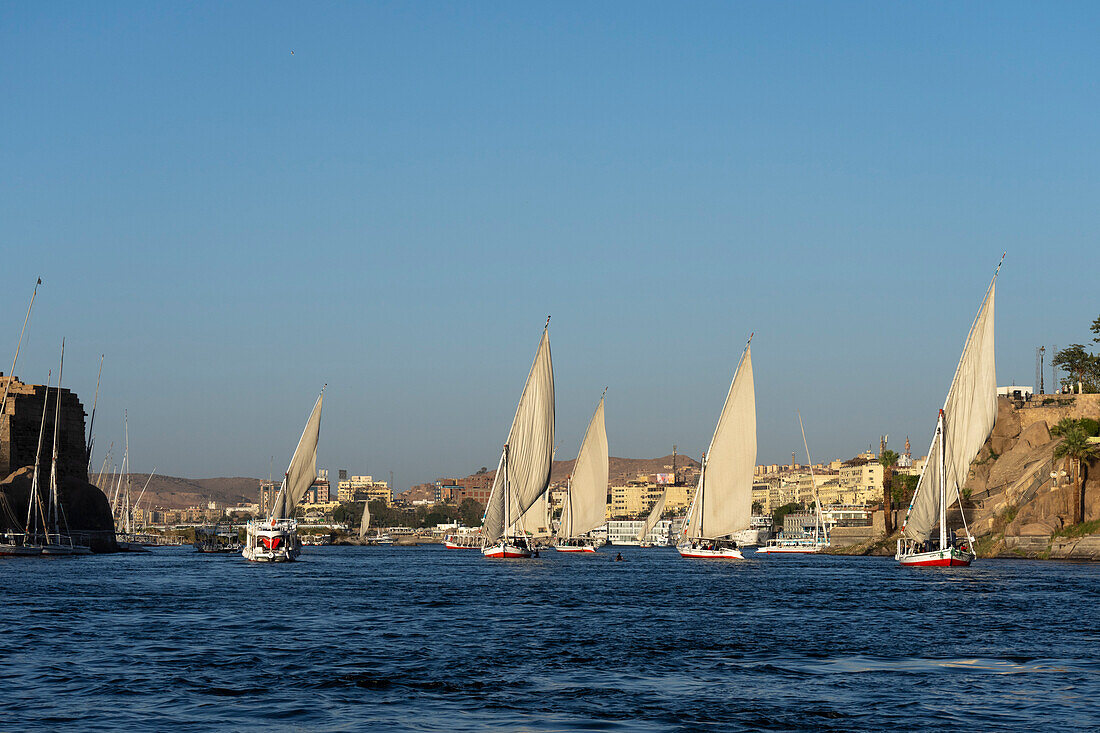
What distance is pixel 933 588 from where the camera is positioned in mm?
65062

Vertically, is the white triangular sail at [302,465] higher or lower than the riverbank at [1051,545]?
higher

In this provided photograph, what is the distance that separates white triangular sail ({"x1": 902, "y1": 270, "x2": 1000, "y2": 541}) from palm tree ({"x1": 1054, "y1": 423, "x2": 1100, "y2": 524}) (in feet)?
89.9

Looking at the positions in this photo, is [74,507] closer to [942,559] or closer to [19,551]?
[19,551]

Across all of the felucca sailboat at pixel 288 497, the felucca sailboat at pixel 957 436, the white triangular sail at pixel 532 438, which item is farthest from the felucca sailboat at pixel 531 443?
the felucca sailboat at pixel 957 436

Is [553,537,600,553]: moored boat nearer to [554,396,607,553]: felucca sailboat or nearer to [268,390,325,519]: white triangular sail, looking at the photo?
[554,396,607,553]: felucca sailboat

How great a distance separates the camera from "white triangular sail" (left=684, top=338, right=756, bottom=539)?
99.3m

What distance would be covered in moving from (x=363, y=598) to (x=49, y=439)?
92.8 m

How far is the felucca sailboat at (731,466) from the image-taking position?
99.4 meters

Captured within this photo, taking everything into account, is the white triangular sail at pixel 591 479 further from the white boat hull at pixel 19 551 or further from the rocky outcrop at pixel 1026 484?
the white boat hull at pixel 19 551

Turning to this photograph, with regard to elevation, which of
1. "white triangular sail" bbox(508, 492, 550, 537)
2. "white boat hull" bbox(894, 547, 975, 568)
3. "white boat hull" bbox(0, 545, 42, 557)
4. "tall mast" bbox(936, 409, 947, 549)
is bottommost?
"white boat hull" bbox(0, 545, 42, 557)

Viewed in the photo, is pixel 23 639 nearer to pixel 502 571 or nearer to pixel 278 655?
pixel 278 655

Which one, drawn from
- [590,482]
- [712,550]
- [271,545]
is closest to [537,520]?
[590,482]

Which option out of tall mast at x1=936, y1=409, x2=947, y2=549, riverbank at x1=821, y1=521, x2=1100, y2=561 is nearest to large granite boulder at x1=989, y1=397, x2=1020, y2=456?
riverbank at x1=821, y1=521, x2=1100, y2=561

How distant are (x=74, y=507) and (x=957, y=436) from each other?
101 metres
